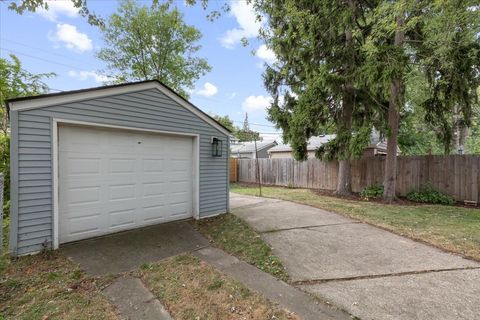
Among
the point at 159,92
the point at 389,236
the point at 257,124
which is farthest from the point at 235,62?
the point at 257,124

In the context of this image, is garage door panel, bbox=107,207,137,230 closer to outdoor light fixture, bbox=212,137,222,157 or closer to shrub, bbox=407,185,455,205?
outdoor light fixture, bbox=212,137,222,157

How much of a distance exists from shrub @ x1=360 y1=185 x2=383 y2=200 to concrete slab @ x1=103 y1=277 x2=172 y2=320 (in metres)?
8.42

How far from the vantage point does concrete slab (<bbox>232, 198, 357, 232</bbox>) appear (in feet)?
17.8

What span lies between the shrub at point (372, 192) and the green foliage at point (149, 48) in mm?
13153

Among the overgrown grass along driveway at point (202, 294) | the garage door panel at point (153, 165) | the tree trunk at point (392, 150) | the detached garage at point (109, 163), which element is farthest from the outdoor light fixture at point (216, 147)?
the tree trunk at point (392, 150)

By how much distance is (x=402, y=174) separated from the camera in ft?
30.2

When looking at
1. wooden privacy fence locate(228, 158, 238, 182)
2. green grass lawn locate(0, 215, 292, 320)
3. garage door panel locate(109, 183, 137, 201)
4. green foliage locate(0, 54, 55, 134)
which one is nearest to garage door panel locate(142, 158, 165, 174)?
garage door panel locate(109, 183, 137, 201)

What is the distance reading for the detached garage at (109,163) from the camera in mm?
3678

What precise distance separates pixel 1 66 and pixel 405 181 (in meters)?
13.6

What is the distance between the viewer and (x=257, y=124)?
1603 inches

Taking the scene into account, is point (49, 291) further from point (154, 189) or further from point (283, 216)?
point (283, 216)

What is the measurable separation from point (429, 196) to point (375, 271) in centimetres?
692

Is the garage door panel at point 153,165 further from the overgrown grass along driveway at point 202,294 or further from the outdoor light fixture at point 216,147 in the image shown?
the overgrown grass along driveway at point 202,294

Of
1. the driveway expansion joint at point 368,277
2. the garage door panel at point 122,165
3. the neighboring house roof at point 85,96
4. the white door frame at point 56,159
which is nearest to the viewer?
the driveway expansion joint at point 368,277
